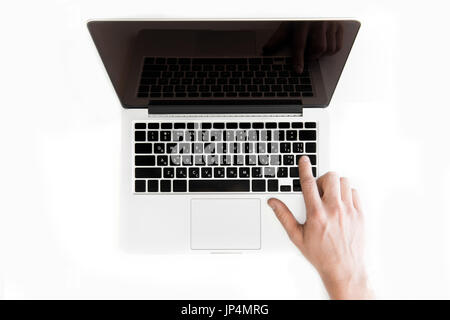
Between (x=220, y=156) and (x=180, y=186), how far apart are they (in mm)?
105

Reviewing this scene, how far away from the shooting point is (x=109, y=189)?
81cm

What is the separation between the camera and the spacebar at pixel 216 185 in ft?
2.56

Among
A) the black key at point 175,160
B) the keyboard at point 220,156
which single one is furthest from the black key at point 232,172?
the black key at point 175,160

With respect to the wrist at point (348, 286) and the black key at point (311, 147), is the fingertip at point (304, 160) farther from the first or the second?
the wrist at point (348, 286)

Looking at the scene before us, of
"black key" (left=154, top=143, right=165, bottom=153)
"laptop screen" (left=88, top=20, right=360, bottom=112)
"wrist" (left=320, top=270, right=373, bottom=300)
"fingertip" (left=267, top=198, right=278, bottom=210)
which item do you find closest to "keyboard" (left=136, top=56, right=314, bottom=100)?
"laptop screen" (left=88, top=20, right=360, bottom=112)

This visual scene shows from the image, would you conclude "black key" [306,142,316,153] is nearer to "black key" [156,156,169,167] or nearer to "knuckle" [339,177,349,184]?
"knuckle" [339,177,349,184]

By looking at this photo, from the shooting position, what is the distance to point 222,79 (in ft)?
2.28

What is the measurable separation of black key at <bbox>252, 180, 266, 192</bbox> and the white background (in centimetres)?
15

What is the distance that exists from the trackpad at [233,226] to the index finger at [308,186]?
10 centimetres

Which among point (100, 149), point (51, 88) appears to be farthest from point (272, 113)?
point (51, 88)

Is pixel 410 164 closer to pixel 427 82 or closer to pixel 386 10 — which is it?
pixel 427 82
